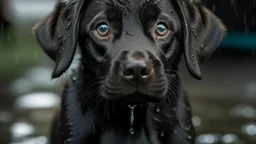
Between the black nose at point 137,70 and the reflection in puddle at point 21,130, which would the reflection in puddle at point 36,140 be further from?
the black nose at point 137,70

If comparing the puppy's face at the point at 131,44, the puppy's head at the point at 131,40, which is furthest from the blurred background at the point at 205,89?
the puppy's face at the point at 131,44

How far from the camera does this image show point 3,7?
12109 millimetres

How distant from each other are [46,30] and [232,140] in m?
2.38

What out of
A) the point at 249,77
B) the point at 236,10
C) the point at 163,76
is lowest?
the point at 249,77

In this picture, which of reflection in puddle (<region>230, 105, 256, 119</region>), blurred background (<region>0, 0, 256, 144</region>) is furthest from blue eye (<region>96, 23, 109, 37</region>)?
reflection in puddle (<region>230, 105, 256, 119</region>)

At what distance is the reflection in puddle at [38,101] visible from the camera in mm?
7781

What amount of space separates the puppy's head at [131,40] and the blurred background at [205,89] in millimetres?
1821

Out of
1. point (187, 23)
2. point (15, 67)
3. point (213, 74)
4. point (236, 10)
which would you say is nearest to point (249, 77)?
point (213, 74)

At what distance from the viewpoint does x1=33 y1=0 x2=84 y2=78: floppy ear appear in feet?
15.7

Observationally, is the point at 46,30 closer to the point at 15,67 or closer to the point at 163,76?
the point at 163,76

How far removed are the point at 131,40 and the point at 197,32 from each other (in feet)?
2.45

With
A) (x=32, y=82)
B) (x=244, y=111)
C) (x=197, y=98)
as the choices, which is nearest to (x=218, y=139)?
(x=244, y=111)

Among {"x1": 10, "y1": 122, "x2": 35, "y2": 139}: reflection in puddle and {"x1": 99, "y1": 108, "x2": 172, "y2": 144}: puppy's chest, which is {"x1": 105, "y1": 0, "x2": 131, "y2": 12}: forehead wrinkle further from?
{"x1": 10, "y1": 122, "x2": 35, "y2": 139}: reflection in puddle

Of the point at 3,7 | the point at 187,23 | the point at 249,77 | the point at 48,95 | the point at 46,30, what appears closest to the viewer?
the point at 187,23
